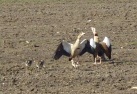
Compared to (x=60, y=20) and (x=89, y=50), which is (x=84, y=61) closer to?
(x=89, y=50)

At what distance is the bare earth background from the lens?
460 inches

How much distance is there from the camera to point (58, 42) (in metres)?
16.5

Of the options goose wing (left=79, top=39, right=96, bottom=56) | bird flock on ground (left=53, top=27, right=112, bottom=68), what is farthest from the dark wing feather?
goose wing (left=79, top=39, right=96, bottom=56)

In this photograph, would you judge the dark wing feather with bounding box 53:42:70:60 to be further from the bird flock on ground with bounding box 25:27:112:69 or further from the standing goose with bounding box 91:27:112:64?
the standing goose with bounding box 91:27:112:64

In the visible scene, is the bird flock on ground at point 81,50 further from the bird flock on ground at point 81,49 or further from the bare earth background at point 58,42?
the bare earth background at point 58,42

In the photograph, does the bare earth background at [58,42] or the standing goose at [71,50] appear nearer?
the bare earth background at [58,42]

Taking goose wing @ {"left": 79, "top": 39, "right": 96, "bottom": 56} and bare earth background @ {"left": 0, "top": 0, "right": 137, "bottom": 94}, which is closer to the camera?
bare earth background @ {"left": 0, "top": 0, "right": 137, "bottom": 94}

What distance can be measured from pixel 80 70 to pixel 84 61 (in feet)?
4.14

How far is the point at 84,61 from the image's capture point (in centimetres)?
1441

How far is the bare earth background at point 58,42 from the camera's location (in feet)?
38.3

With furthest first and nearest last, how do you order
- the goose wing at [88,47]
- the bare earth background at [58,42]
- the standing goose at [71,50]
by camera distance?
the goose wing at [88,47] < the standing goose at [71,50] < the bare earth background at [58,42]

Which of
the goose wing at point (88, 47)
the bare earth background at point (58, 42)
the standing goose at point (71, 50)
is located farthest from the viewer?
the goose wing at point (88, 47)

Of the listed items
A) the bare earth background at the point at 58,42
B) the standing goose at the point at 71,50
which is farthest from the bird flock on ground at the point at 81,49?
the bare earth background at the point at 58,42

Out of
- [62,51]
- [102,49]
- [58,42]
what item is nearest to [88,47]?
[102,49]
